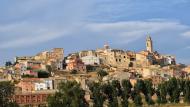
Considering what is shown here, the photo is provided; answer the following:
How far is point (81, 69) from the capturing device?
405 ft

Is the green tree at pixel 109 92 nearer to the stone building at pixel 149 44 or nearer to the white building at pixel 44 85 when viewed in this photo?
the white building at pixel 44 85

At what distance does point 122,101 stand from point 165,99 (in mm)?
6170

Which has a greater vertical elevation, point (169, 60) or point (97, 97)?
point (169, 60)

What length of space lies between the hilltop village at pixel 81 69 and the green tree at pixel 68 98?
21150 mm

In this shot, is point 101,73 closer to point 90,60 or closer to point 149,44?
point 90,60

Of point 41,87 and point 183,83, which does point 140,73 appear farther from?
point 183,83

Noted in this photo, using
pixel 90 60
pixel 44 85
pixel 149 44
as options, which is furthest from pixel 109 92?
pixel 149 44

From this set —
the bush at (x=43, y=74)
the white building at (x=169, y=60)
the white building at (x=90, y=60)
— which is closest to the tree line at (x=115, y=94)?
the bush at (x=43, y=74)

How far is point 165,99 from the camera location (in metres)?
71.9

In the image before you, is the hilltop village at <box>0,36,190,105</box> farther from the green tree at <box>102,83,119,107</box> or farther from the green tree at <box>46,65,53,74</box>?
the green tree at <box>102,83,119,107</box>

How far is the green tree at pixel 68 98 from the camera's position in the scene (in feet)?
209

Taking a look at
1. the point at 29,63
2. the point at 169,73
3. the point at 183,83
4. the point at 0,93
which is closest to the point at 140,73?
the point at 169,73

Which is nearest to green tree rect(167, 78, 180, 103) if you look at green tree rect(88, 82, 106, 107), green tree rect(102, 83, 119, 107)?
green tree rect(102, 83, 119, 107)

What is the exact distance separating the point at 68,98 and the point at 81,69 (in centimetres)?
5871
